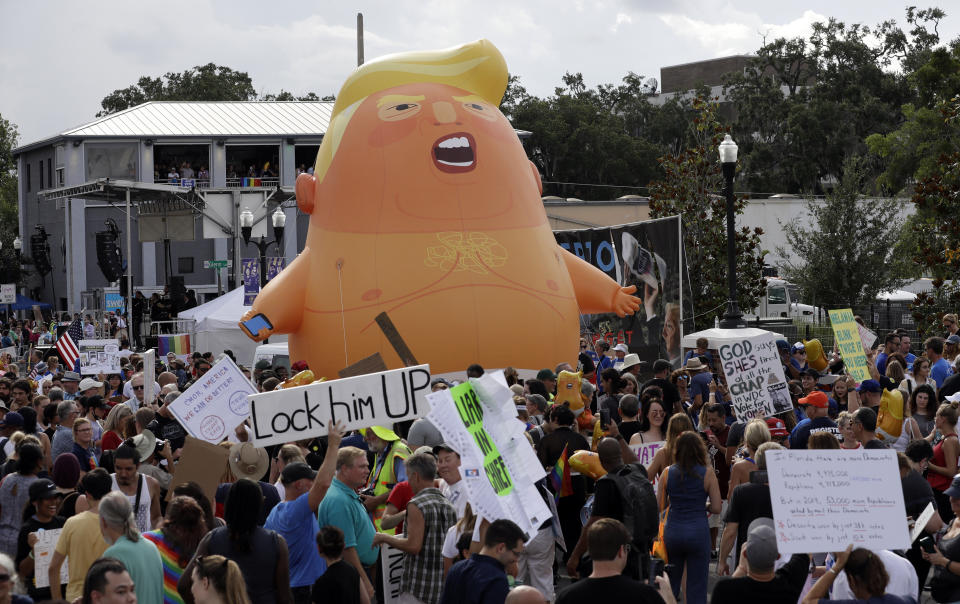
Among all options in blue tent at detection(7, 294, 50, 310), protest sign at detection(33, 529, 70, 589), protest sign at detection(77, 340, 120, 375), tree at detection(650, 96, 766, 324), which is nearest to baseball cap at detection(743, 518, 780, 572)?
protest sign at detection(33, 529, 70, 589)

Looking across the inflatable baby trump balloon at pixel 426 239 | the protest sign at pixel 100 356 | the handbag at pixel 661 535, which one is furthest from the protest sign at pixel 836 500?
the protest sign at pixel 100 356

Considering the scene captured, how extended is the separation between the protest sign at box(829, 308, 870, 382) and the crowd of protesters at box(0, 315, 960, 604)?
2.40 metres

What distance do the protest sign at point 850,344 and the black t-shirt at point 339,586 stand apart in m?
9.17

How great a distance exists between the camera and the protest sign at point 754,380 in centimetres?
1127

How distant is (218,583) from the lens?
16.7ft

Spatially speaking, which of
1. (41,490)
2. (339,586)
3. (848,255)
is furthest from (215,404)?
(848,255)

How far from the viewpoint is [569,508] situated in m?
9.18

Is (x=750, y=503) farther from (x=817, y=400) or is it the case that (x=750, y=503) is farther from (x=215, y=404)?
(x=215, y=404)

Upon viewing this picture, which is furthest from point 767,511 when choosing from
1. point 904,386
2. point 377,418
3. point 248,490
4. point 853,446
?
point 904,386

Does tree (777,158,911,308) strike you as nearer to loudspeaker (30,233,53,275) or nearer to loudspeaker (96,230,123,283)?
loudspeaker (96,230,123,283)

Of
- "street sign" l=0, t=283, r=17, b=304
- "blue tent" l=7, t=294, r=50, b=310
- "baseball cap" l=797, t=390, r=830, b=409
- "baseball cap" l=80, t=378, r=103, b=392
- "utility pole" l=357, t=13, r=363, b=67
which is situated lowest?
"baseball cap" l=80, t=378, r=103, b=392

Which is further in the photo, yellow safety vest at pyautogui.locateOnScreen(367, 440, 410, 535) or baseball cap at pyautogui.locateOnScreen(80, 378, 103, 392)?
baseball cap at pyautogui.locateOnScreen(80, 378, 103, 392)

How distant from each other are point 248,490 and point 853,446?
4.78m

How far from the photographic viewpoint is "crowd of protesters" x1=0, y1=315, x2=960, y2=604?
5535mm
